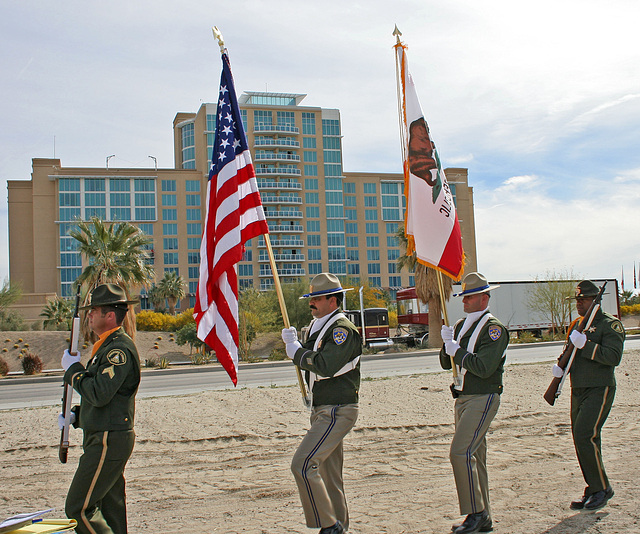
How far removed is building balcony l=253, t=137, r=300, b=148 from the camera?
8931 centimetres

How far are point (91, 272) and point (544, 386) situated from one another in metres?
20.0

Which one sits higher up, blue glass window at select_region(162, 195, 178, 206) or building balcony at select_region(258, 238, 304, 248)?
blue glass window at select_region(162, 195, 178, 206)

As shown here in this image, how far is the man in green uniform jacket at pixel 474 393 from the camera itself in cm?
509

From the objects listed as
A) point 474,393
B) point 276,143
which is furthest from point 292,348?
point 276,143

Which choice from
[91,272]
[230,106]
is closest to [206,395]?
[230,106]

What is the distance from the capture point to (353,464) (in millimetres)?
7770

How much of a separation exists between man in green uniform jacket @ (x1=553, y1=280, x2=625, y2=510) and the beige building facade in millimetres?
75948

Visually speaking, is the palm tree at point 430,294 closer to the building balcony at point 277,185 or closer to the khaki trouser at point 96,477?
the khaki trouser at point 96,477

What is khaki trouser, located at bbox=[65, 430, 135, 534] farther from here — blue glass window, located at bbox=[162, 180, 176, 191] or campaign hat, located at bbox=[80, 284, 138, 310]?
blue glass window, located at bbox=[162, 180, 176, 191]

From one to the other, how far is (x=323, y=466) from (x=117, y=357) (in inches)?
78.1

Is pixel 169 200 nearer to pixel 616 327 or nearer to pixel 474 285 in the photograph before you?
pixel 474 285

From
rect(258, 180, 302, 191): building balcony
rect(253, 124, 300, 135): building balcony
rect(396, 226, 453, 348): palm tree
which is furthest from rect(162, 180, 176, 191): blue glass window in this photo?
rect(396, 226, 453, 348): palm tree

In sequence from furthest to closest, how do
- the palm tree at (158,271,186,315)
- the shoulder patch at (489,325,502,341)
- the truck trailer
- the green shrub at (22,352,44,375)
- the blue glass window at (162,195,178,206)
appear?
the blue glass window at (162,195,178,206) < the palm tree at (158,271,186,315) < the truck trailer < the green shrub at (22,352,44,375) < the shoulder patch at (489,325,502,341)

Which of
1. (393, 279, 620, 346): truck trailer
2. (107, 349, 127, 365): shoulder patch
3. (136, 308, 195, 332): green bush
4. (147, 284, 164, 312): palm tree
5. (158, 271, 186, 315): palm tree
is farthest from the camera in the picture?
(158, 271, 186, 315): palm tree
